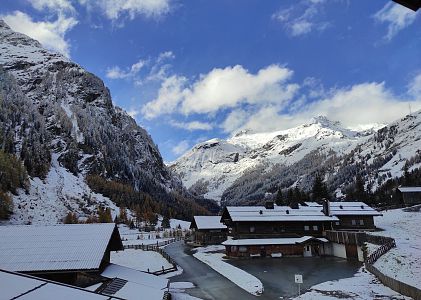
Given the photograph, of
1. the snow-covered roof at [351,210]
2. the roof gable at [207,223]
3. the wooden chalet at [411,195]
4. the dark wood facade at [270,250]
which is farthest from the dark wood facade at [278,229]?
the wooden chalet at [411,195]

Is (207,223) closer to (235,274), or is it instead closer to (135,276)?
(235,274)

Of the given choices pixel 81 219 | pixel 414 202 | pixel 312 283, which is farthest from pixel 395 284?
pixel 81 219

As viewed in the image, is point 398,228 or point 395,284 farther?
point 398,228

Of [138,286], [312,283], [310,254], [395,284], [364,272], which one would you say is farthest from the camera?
[310,254]

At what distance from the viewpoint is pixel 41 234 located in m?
29.9

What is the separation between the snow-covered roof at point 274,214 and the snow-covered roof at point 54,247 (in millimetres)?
39468

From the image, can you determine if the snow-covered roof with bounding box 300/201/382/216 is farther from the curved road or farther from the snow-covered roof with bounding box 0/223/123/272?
the snow-covered roof with bounding box 0/223/123/272

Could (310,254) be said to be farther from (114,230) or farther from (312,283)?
(114,230)

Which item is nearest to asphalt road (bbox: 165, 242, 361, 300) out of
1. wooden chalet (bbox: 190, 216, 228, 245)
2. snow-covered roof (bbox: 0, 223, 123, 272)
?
snow-covered roof (bbox: 0, 223, 123, 272)

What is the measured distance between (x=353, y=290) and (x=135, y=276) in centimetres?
1907

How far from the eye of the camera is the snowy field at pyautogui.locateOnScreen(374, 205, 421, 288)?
119 ft

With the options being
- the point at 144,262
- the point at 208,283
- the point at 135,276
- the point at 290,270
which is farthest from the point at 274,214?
the point at 135,276

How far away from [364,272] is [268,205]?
3318cm

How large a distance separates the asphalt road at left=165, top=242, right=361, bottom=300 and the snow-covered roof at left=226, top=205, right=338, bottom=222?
9.67 meters
